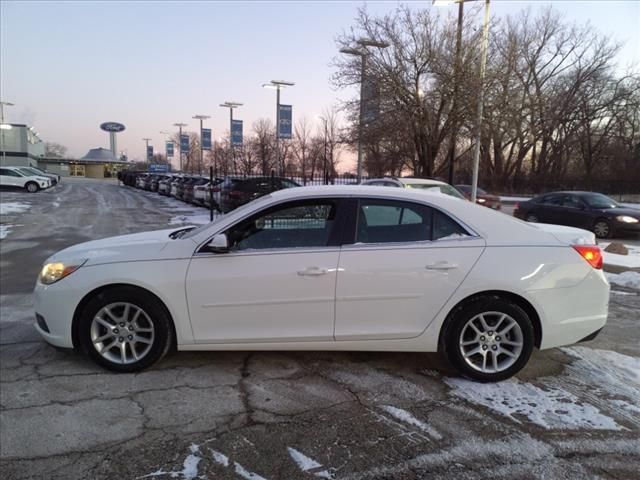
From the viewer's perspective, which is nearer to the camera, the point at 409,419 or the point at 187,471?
the point at 187,471

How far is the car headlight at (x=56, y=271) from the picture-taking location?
12.6 ft

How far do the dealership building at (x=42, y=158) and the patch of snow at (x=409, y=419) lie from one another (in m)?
77.4

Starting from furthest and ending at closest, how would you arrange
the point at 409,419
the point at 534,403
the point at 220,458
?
the point at 534,403, the point at 409,419, the point at 220,458

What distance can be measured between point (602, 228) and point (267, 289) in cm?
1376

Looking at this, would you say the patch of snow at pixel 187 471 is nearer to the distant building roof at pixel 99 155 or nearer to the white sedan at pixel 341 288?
the white sedan at pixel 341 288

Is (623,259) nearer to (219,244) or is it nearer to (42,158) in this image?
(219,244)

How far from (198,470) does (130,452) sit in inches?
19.4

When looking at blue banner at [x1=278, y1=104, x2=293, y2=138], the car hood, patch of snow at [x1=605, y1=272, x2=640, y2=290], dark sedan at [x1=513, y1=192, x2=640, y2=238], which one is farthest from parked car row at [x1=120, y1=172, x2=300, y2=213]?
the car hood

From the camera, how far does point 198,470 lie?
266 centimetres

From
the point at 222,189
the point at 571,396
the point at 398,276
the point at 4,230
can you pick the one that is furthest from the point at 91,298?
the point at 222,189

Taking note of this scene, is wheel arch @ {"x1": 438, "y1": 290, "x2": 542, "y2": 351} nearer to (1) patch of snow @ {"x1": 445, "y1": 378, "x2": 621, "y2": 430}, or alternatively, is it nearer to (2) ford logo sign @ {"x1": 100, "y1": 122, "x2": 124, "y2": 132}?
(1) patch of snow @ {"x1": 445, "y1": 378, "x2": 621, "y2": 430}

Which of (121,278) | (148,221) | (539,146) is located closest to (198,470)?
(121,278)

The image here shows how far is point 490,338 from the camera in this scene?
376 cm

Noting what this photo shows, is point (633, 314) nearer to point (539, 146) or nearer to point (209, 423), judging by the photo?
point (209, 423)
